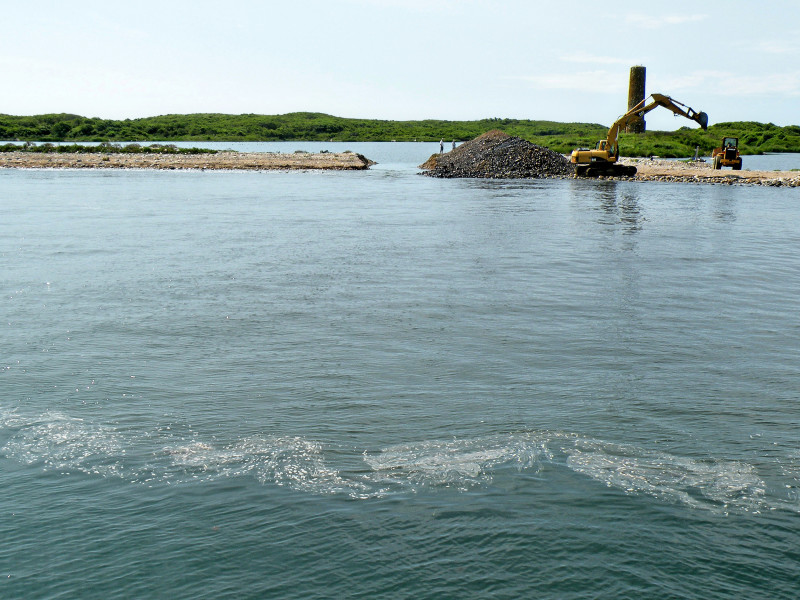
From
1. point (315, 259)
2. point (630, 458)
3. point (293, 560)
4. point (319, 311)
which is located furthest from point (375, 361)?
point (315, 259)

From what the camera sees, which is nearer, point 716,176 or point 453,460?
point 453,460

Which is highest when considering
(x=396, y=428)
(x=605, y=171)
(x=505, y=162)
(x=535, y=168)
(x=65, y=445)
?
(x=505, y=162)

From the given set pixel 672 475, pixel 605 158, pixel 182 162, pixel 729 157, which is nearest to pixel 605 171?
pixel 605 158

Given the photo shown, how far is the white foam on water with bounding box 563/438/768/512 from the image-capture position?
8.07 meters

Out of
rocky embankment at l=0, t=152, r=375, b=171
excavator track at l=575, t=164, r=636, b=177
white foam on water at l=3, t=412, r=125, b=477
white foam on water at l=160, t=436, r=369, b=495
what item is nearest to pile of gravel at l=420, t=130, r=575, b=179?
excavator track at l=575, t=164, r=636, b=177

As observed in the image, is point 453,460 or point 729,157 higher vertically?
point 729,157

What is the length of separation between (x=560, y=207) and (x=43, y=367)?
33.0 meters

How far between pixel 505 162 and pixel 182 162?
3863 centimetres

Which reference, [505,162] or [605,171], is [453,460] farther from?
[505,162]

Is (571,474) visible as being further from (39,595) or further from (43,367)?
(43,367)

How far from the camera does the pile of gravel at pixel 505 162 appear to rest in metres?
66.2

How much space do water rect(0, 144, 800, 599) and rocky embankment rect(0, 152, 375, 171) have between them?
5845 centimetres

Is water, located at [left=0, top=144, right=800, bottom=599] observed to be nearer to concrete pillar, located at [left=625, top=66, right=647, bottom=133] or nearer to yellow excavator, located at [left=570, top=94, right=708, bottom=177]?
yellow excavator, located at [left=570, top=94, right=708, bottom=177]

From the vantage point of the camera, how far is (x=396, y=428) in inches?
389
